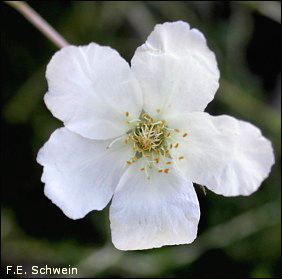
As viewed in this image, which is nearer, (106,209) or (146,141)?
(146,141)

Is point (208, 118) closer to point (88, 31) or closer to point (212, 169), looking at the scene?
point (212, 169)

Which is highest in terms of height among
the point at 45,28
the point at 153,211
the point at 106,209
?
the point at 45,28

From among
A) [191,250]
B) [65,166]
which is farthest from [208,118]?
[191,250]

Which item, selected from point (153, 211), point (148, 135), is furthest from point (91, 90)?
point (153, 211)

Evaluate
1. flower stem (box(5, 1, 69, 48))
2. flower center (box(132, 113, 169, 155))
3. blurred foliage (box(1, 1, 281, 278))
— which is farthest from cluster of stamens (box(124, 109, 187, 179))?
blurred foliage (box(1, 1, 281, 278))

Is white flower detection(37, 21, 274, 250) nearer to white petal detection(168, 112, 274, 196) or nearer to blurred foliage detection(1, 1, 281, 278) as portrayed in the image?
white petal detection(168, 112, 274, 196)

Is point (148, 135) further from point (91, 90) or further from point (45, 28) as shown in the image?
point (45, 28)
